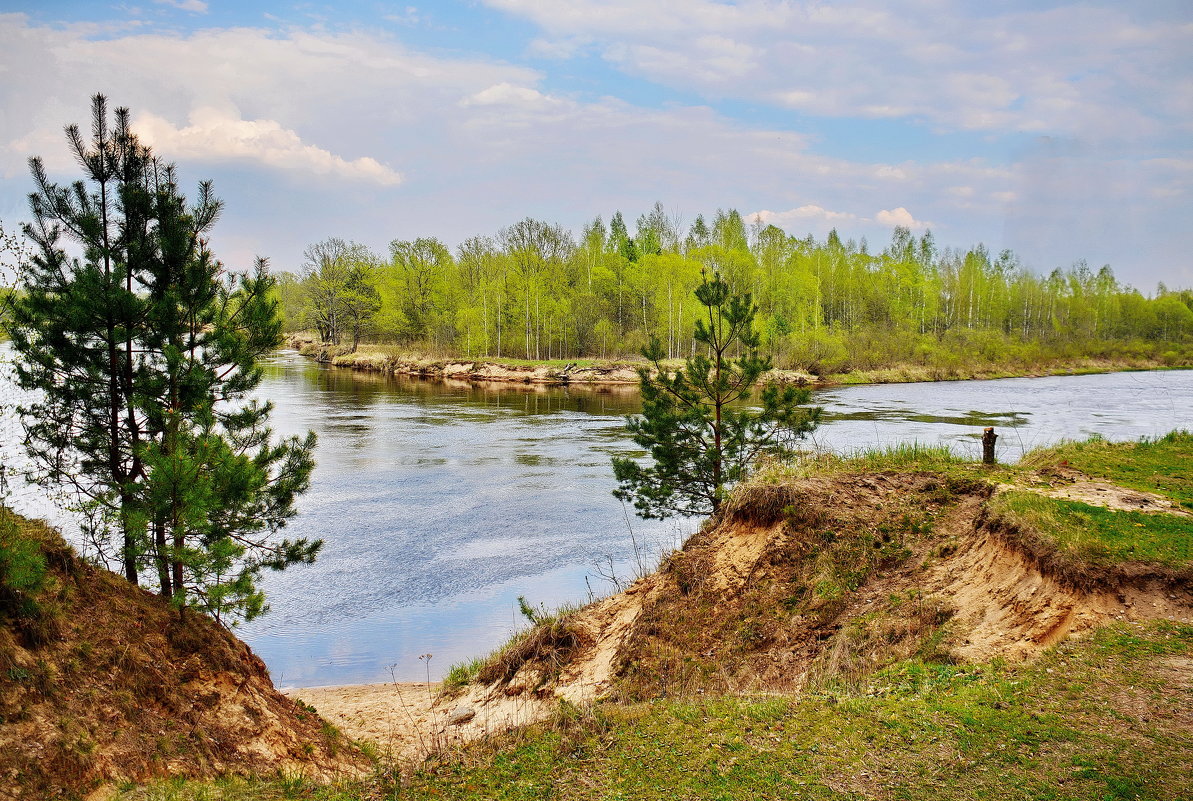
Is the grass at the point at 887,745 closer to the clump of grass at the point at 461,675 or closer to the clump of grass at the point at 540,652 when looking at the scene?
the clump of grass at the point at 540,652

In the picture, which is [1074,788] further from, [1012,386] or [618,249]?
[618,249]

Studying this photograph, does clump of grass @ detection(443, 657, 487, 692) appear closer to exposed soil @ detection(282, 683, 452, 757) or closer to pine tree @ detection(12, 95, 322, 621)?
exposed soil @ detection(282, 683, 452, 757)

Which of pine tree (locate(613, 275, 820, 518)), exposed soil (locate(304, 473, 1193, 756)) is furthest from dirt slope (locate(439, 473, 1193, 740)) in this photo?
pine tree (locate(613, 275, 820, 518))

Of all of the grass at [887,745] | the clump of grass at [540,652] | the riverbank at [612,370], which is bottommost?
the clump of grass at [540,652]

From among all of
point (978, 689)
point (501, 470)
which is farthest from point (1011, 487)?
point (501, 470)

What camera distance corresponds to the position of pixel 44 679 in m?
6.38

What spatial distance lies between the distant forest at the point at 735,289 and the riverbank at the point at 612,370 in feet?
6.13

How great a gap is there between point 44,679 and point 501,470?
22.4m

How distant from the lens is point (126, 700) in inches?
276

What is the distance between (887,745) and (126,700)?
→ 6976 mm

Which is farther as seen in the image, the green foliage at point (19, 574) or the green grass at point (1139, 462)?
the green grass at point (1139, 462)

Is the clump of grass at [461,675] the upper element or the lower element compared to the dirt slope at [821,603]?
lower

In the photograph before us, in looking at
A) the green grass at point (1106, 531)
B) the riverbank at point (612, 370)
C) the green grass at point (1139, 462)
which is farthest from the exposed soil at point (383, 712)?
the riverbank at point (612, 370)

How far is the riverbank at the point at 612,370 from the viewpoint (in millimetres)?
68750
